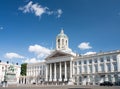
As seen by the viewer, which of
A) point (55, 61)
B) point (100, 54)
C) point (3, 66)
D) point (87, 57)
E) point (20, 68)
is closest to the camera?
point (100, 54)

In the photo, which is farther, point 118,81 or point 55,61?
point 55,61

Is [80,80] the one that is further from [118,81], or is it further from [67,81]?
[118,81]

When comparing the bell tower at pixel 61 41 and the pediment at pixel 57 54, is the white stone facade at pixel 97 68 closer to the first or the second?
the pediment at pixel 57 54

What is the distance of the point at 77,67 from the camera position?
86625 mm

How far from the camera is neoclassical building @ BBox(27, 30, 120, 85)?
7425cm

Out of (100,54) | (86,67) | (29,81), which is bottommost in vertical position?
(29,81)

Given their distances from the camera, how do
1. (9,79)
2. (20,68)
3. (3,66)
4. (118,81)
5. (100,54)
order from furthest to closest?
(20,68) < (3,66) < (100,54) < (118,81) < (9,79)

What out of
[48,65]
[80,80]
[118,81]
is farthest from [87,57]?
[48,65]

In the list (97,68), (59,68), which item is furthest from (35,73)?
(97,68)

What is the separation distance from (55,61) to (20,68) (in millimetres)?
37919

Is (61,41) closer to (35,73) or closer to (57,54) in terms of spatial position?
(57,54)

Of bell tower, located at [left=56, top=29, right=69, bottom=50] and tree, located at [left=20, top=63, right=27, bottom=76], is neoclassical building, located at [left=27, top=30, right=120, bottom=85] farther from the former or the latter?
tree, located at [left=20, top=63, right=27, bottom=76]

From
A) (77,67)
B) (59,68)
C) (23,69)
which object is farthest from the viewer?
(23,69)

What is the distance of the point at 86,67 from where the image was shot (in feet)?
275
